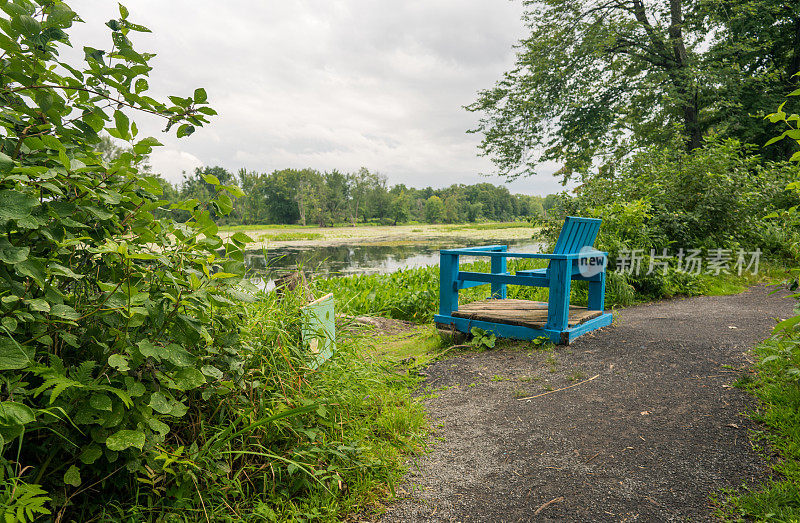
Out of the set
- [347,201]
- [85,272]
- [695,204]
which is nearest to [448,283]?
[85,272]

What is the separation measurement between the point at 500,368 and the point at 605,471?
5.02ft

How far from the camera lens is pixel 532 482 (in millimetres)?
2031

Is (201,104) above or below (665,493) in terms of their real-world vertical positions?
above

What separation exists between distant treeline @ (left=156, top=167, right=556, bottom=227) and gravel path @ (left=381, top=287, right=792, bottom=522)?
30338mm

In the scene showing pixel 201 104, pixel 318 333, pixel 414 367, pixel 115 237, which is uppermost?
pixel 201 104

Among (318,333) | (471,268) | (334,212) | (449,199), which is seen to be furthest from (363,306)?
(449,199)

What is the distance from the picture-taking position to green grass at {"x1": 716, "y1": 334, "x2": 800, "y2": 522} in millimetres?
1710

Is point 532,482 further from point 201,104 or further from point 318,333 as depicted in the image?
point 201,104

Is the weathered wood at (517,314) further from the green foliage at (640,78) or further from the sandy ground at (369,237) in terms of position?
the sandy ground at (369,237)

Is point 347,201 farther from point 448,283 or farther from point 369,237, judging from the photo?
point 448,283

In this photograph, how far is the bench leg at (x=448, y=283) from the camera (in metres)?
4.41

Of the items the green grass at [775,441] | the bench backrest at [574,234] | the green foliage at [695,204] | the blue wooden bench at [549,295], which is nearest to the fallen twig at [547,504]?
the green grass at [775,441]

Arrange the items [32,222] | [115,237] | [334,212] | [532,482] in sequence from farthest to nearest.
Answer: [334,212] < [532,482] < [115,237] < [32,222]

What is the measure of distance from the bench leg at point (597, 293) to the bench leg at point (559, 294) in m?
0.99
